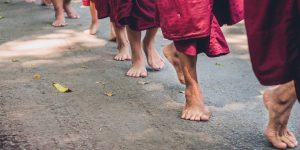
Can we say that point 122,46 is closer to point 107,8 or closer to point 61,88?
point 107,8

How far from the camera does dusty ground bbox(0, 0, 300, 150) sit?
2732mm

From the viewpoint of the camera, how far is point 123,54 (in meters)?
4.61

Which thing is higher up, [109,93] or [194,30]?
[194,30]

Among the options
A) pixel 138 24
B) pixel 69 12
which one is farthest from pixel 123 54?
pixel 69 12

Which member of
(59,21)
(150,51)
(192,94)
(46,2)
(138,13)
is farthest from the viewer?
(46,2)

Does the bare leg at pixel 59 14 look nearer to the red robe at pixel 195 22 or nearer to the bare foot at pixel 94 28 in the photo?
the bare foot at pixel 94 28

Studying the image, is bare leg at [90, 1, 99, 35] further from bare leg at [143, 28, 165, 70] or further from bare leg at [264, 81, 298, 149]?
bare leg at [264, 81, 298, 149]

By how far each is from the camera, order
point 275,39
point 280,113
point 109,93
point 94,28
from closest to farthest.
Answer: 1. point 275,39
2. point 280,113
3. point 109,93
4. point 94,28

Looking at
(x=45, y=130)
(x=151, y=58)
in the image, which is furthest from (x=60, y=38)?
(x=45, y=130)

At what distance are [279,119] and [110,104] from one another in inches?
46.1

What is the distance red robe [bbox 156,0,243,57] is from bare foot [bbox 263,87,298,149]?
0.49 m

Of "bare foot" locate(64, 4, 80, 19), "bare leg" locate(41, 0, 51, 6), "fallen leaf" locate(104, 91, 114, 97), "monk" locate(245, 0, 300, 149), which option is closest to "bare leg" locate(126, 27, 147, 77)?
"fallen leaf" locate(104, 91, 114, 97)

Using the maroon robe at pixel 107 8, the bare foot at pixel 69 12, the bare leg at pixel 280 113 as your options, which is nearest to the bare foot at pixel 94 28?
the bare foot at pixel 69 12

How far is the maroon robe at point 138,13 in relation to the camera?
3811 mm
